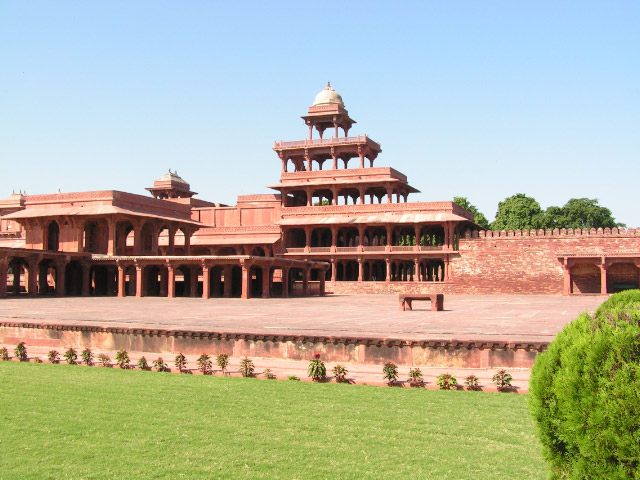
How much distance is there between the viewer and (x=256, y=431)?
291 inches

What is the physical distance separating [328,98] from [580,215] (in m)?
31.3

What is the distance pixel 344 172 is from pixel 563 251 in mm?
16654

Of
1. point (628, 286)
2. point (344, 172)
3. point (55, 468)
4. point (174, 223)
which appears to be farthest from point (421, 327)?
point (344, 172)

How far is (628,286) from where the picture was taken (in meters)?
36.6

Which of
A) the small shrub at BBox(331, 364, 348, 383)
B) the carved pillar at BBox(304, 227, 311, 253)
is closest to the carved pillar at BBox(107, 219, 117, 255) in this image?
the carved pillar at BBox(304, 227, 311, 253)

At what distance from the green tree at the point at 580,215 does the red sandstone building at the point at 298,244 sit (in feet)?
68.8

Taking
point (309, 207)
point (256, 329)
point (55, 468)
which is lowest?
point (55, 468)

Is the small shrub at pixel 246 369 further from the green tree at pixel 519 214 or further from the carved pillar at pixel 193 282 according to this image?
the green tree at pixel 519 214

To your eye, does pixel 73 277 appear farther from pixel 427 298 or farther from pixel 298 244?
pixel 427 298

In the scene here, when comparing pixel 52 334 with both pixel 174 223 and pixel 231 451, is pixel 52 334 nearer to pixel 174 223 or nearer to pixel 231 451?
pixel 231 451

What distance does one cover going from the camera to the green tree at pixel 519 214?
2421 inches

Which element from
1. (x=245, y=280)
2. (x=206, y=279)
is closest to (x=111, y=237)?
(x=206, y=279)

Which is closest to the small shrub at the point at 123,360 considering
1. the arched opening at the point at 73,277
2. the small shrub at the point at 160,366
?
the small shrub at the point at 160,366

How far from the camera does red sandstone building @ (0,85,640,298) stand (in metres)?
35.6
